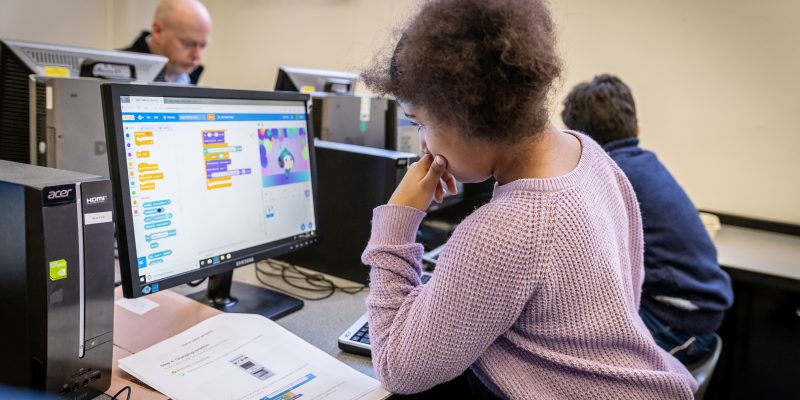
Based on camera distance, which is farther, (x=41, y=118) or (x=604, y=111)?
(x=604, y=111)

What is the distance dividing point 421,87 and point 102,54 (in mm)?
Result: 1113

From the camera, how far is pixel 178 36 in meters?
3.04

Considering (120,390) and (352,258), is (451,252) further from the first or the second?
(352,258)

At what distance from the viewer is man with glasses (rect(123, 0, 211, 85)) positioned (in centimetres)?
303

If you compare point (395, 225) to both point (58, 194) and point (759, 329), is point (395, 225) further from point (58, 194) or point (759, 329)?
point (759, 329)

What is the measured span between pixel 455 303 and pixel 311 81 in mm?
1638

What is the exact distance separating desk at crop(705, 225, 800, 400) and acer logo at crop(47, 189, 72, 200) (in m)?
2.03

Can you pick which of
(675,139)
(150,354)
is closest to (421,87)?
(150,354)

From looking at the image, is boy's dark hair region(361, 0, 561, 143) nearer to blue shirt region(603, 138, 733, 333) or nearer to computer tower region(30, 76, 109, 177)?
computer tower region(30, 76, 109, 177)

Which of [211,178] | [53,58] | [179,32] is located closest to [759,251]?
[211,178]

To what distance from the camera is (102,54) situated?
152 centimetres

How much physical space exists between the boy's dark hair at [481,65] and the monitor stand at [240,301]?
2.04 feet

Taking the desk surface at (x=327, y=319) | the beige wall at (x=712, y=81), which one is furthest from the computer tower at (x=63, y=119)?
the beige wall at (x=712, y=81)

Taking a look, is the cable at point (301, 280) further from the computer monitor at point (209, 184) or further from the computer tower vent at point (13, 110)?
the computer tower vent at point (13, 110)
